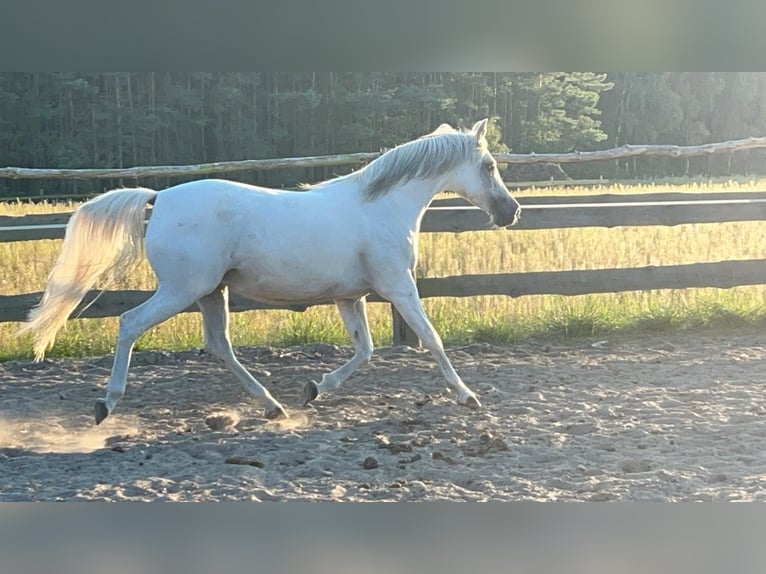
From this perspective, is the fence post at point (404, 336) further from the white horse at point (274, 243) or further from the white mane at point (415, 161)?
the white mane at point (415, 161)

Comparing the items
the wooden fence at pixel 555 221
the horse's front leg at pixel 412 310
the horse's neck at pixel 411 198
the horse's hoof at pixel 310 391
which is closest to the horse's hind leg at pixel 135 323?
the wooden fence at pixel 555 221

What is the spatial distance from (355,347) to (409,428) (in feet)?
1.46

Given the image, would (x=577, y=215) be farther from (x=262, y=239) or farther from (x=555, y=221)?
(x=262, y=239)

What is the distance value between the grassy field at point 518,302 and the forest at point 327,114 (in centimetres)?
40

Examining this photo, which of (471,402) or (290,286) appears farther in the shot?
(471,402)

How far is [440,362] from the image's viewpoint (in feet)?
11.3

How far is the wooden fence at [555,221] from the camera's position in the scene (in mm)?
3602

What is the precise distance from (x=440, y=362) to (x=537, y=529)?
781mm

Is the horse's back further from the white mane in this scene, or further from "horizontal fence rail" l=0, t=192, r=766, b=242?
"horizontal fence rail" l=0, t=192, r=766, b=242

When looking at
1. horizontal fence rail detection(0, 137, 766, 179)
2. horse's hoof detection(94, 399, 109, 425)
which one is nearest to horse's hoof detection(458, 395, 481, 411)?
horizontal fence rail detection(0, 137, 766, 179)

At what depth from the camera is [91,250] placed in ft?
10.6

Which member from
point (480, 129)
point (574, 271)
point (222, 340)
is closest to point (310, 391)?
point (222, 340)
